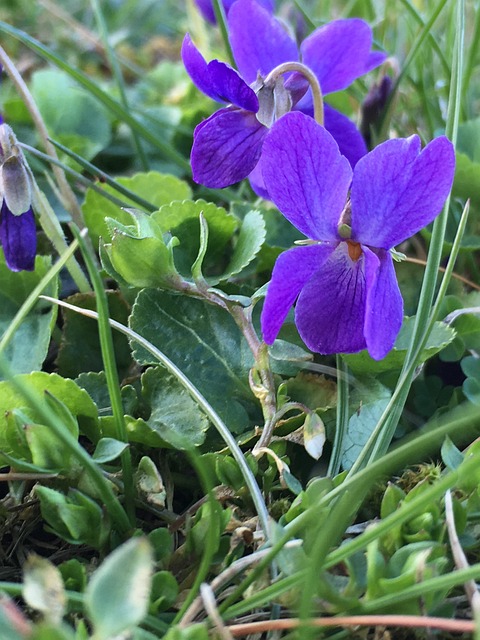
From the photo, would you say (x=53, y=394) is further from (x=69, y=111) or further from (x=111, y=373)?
(x=69, y=111)

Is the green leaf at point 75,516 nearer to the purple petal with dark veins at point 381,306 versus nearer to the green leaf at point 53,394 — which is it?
the green leaf at point 53,394

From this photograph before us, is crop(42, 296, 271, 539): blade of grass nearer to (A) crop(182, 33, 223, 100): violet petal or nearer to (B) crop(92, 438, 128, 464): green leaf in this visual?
(B) crop(92, 438, 128, 464): green leaf

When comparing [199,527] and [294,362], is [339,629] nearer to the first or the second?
[199,527]

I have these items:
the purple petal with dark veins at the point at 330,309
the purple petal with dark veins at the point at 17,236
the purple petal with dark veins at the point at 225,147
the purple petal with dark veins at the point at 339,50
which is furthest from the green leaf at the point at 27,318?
the purple petal with dark veins at the point at 339,50

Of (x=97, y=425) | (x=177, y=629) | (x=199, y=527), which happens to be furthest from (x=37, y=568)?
(x=97, y=425)

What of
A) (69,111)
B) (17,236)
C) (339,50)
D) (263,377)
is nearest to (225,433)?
(263,377)
